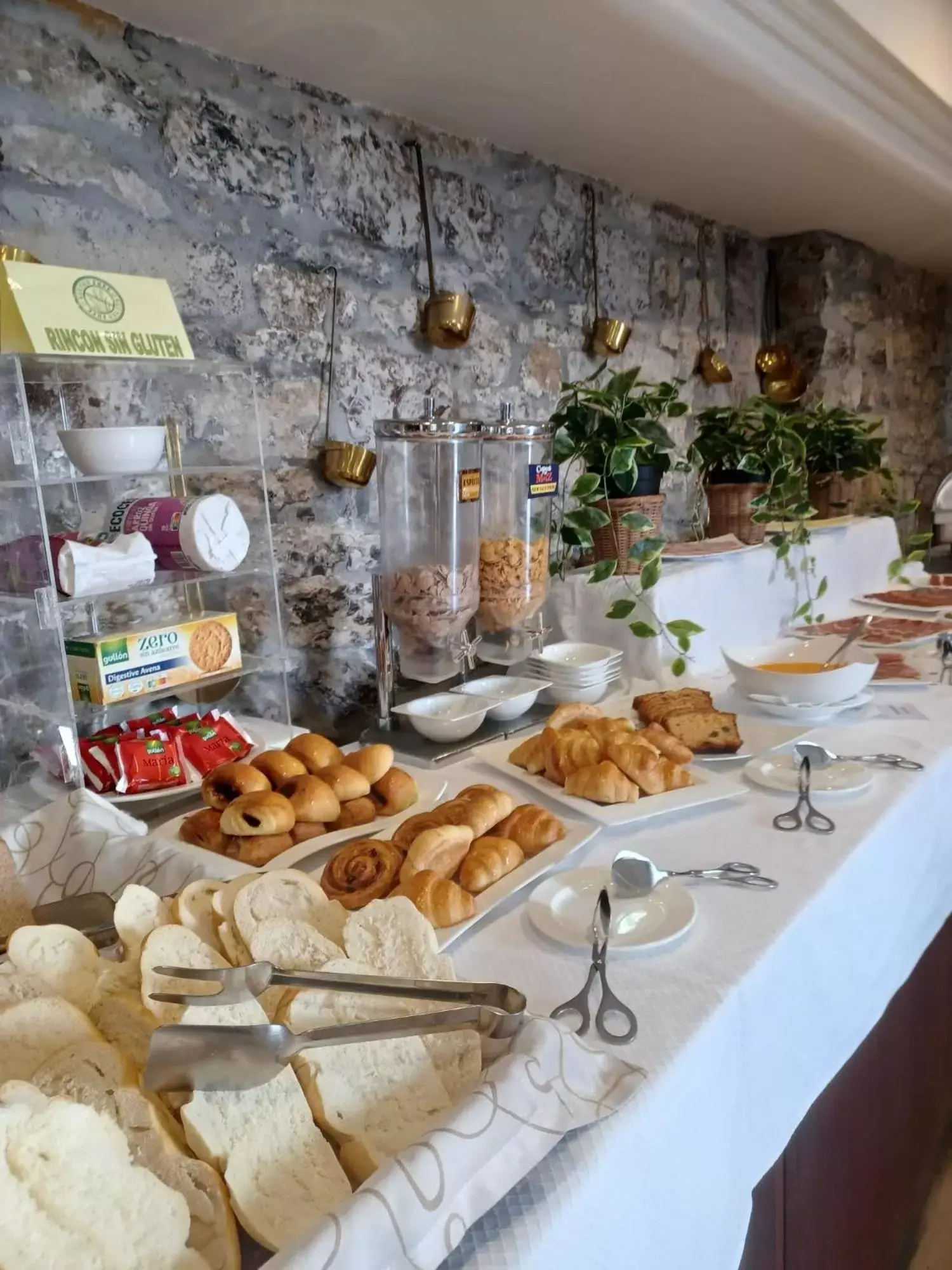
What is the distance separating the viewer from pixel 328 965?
59cm

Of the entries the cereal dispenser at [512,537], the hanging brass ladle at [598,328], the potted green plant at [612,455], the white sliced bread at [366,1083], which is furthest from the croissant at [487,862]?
the hanging brass ladle at [598,328]

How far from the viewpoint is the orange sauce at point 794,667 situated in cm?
139

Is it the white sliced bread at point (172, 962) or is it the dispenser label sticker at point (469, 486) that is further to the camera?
the dispenser label sticker at point (469, 486)

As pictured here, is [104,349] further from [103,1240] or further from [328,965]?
[103,1240]

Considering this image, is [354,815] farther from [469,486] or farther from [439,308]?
[439,308]

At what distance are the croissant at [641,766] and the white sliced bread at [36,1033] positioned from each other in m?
0.63

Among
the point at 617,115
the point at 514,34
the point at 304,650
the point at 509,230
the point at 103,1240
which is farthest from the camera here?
the point at 509,230

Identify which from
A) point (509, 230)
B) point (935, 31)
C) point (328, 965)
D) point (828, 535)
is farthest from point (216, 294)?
point (935, 31)

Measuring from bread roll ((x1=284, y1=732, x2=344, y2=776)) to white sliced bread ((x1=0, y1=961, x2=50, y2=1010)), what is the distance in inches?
16.7

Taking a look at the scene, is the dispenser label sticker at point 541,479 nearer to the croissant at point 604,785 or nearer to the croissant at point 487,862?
the croissant at point 604,785

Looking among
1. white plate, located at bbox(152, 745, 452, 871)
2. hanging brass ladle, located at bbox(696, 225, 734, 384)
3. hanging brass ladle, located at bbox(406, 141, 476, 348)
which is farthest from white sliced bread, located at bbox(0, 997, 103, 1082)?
hanging brass ladle, located at bbox(696, 225, 734, 384)

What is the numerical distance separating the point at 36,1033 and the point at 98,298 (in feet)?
2.60

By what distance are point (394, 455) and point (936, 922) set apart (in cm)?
97

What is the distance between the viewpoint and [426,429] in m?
1.22
